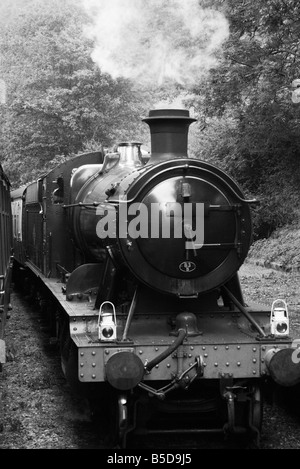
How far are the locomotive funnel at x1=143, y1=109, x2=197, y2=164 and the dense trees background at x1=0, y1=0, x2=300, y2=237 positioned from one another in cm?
695

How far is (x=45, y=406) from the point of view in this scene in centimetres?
714

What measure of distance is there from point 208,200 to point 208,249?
17.2 inches

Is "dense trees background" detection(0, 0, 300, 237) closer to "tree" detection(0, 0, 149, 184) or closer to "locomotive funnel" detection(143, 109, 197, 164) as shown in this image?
"tree" detection(0, 0, 149, 184)

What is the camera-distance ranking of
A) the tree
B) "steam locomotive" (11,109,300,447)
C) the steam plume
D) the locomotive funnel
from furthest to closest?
the tree, the steam plume, the locomotive funnel, "steam locomotive" (11,109,300,447)

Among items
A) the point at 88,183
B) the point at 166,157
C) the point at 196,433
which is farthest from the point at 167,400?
the point at 88,183

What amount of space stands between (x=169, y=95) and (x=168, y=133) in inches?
526

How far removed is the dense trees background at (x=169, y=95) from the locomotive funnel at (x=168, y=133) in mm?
6954

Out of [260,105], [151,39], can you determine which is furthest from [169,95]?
[151,39]

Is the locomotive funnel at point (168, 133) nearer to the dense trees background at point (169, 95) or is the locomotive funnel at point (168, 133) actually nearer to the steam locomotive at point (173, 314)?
the steam locomotive at point (173, 314)

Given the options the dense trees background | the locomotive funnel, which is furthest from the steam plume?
the locomotive funnel

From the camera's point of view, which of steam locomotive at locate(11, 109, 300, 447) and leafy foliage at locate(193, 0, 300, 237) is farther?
leafy foliage at locate(193, 0, 300, 237)

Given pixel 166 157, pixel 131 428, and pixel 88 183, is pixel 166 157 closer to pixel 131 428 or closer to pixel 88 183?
pixel 88 183

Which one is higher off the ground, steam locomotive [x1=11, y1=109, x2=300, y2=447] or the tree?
the tree

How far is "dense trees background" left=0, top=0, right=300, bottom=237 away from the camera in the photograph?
53.8ft
